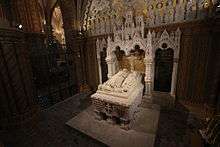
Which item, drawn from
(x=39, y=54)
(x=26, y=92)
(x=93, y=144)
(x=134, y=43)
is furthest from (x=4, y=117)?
(x=134, y=43)

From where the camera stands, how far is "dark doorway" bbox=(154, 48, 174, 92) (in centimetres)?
462

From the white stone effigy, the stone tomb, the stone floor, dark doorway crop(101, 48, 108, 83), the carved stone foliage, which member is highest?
the carved stone foliage

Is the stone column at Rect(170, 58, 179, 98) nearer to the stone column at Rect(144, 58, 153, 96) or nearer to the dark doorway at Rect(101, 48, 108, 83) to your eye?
the stone column at Rect(144, 58, 153, 96)

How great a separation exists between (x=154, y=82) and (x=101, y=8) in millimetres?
3975

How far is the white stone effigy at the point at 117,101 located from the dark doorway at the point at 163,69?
120 centimetres

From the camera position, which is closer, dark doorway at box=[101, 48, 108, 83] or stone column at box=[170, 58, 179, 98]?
stone column at box=[170, 58, 179, 98]

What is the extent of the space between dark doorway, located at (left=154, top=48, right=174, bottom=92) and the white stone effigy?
120 cm

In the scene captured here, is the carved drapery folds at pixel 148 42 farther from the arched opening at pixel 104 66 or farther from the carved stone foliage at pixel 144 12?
the arched opening at pixel 104 66

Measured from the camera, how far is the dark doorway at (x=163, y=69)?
462 centimetres

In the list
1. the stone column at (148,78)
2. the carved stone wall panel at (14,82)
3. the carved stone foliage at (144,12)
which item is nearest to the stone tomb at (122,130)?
the stone column at (148,78)

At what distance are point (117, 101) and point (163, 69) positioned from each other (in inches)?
95.5

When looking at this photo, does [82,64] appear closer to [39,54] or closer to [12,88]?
[39,54]

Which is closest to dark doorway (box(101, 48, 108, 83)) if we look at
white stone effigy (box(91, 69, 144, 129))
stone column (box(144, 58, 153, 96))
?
white stone effigy (box(91, 69, 144, 129))

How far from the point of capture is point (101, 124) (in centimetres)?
398
